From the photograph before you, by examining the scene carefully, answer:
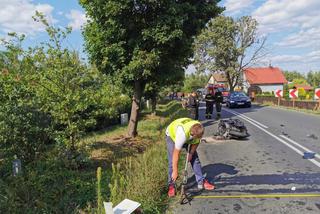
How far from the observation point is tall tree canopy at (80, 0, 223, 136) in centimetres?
1023

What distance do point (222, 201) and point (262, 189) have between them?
1.03 meters

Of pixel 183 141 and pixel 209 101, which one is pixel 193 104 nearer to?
pixel 209 101

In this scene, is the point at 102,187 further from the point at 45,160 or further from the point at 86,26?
the point at 86,26

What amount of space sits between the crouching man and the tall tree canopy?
474 centimetres

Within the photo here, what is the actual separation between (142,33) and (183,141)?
5855mm

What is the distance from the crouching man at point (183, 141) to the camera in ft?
18.1

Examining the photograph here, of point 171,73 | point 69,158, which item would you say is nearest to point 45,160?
point 69,158

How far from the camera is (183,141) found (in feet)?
18.0

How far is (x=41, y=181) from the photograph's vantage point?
21.0 feet

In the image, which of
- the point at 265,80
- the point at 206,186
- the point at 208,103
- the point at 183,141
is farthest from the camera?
the point at 265,80

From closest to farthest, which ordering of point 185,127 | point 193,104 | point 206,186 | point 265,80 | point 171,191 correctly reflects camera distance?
point 185,127
point 171,191
point 206,186
point 193,104
point 265,80

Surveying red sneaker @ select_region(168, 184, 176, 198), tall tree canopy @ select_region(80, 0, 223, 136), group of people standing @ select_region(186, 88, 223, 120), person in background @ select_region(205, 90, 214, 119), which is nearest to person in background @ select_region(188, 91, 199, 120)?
group of people standing @ select_region(186, 88, 223, 120)

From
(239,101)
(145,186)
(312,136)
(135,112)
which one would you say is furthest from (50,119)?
(239,101)

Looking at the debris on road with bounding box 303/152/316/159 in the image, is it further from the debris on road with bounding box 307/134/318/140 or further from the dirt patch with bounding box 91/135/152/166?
the dirt patch with bounding box 91/135/152/166
